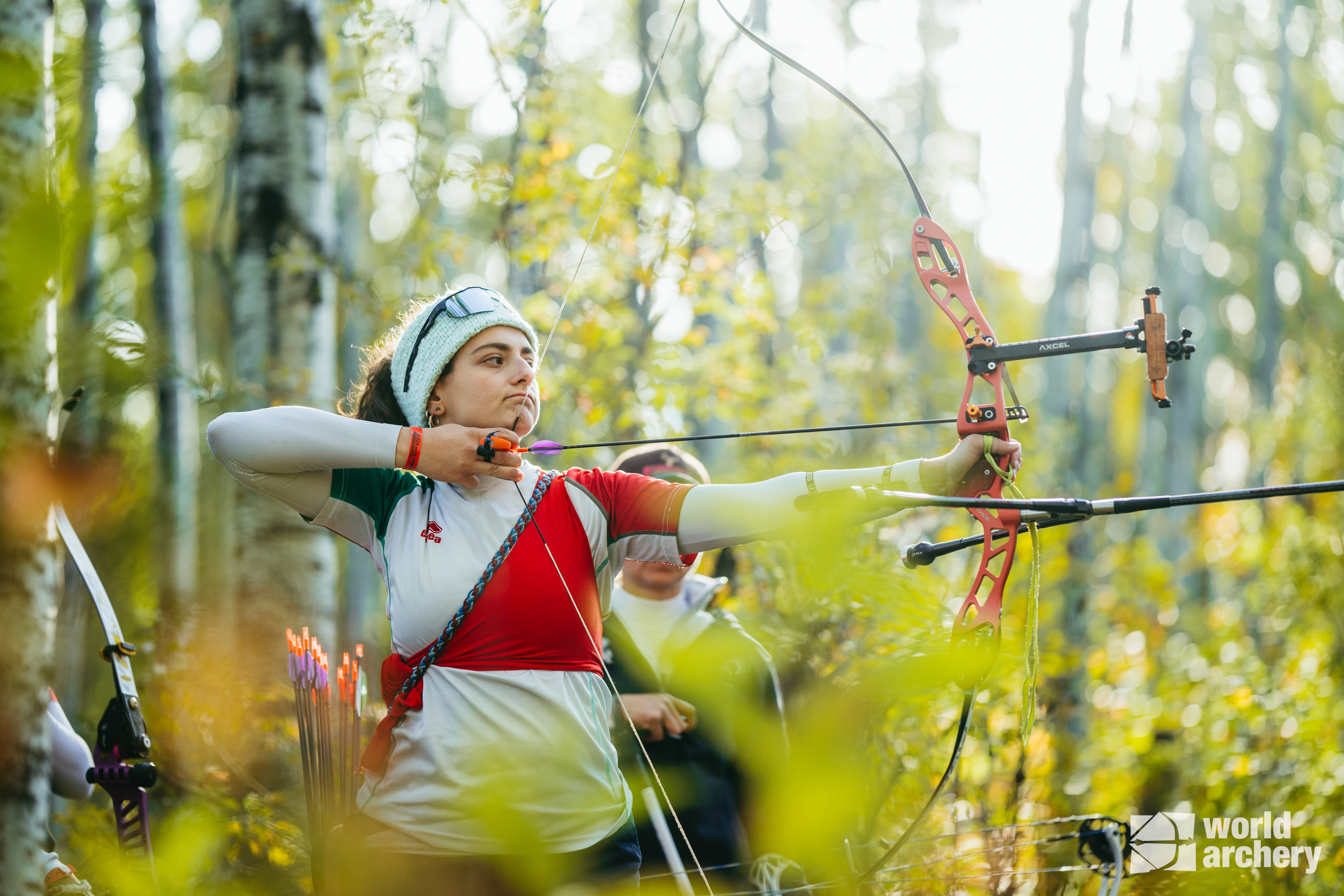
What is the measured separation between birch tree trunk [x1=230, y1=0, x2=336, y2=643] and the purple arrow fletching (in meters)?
2.17

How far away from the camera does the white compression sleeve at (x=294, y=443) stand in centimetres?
177

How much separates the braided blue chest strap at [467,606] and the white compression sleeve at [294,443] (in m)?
0.24

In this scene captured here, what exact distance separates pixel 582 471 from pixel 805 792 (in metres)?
1.02

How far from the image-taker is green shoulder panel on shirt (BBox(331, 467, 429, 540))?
1884 millimetres

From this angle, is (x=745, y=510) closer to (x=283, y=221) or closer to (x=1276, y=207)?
(x=283, y=221)

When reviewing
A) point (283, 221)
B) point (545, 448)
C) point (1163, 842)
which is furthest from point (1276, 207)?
point (545, 448)

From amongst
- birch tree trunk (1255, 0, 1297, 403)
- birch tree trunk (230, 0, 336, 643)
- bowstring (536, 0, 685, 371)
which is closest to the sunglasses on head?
bowstring (536, 0, 685, 371)

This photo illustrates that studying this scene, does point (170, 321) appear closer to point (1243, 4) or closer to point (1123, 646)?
point (1123, 646)

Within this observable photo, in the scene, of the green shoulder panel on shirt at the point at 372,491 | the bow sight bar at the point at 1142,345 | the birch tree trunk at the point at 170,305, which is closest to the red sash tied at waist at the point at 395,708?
the green shoulder panel on shirt at the point at 372,491

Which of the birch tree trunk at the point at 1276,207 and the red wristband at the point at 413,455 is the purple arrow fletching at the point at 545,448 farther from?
the birch tree trunk at the point at 1276,207

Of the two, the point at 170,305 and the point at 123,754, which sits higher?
the point at 170,305

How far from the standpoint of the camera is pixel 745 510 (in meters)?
1.79

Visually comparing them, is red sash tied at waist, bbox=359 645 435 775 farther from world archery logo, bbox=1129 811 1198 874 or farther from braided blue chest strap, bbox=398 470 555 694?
world archery logo, bbox=1129 811 1198 874

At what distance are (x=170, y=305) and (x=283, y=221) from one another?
3.01 meters
